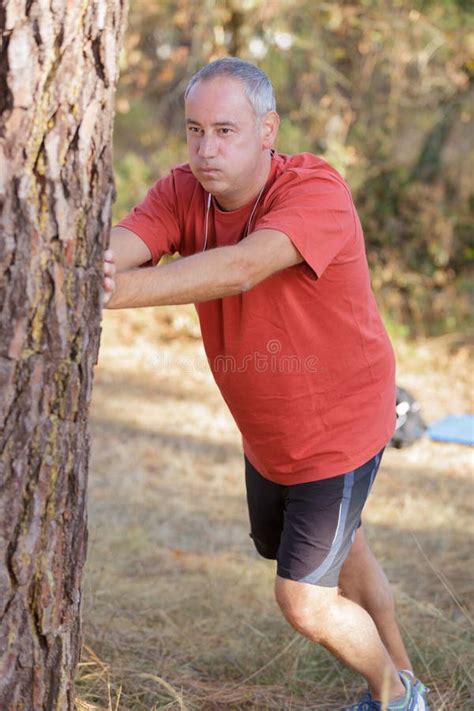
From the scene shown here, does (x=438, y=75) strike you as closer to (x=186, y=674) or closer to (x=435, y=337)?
(x=435, y=337)

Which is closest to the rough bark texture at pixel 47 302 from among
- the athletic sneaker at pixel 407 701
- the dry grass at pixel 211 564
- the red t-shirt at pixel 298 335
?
the red t-shirt at pixel 298 335

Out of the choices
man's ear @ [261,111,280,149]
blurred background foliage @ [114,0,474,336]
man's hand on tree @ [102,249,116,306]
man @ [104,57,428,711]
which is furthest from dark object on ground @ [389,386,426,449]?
man's hand on tree @ [102,249,116,306]

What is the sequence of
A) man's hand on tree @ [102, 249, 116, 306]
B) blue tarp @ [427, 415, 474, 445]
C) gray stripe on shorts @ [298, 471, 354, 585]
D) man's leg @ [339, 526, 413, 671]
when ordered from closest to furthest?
man's hand on tree @ [102, 249, 116, 306] → gray stripe on shorts @ [298, 471, 354, 585] → man's leg @ [339, 526, 413, 671] → blue tarp @ [427, 415, 474, 445]

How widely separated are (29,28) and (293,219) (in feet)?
2.68

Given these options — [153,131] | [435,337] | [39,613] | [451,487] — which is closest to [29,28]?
[39,613]

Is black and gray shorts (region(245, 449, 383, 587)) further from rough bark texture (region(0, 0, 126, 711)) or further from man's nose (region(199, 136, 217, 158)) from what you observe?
man's nose (region(199, 136, 217, 158))

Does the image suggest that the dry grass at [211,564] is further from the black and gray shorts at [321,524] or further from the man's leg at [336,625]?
the black and gray shorts at [321,524]

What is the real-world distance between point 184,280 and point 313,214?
1.37 ft

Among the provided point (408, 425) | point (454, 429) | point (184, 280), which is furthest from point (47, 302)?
point (454, 429)

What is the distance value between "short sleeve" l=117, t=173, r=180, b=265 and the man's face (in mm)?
218

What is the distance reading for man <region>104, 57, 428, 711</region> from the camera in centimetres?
261

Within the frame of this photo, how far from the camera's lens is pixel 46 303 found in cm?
210

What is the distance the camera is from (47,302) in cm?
210

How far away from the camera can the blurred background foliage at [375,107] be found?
29.1ft
